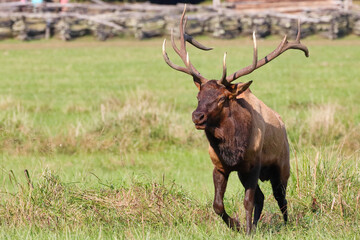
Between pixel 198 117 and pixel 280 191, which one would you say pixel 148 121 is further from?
pixel 198 117

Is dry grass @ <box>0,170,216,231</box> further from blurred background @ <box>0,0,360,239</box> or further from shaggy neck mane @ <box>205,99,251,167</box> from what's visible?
shaggy neck mane @ <box>205,99,251,167</box>

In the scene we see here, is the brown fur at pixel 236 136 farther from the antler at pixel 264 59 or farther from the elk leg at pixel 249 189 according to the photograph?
the antler at pixel 264 59

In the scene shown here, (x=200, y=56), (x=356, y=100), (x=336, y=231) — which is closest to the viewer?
(x=336, y=231)

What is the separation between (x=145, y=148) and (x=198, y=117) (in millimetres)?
8138

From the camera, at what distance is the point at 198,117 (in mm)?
6238

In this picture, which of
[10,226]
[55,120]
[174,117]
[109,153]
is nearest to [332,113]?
[174,117]

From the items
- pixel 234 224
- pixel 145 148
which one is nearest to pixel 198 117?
pixel 234 224

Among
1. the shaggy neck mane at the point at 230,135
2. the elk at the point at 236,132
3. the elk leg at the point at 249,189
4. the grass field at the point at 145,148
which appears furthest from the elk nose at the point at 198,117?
the grass field at the point at 145,148

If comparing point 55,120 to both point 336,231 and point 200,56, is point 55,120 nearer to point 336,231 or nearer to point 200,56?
point 336,231

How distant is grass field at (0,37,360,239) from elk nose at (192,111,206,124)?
116cm

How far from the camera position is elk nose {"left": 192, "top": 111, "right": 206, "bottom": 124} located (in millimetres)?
6227

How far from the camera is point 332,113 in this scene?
15.0m

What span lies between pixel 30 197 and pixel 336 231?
3150 mm

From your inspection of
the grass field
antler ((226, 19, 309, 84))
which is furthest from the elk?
the grass field
